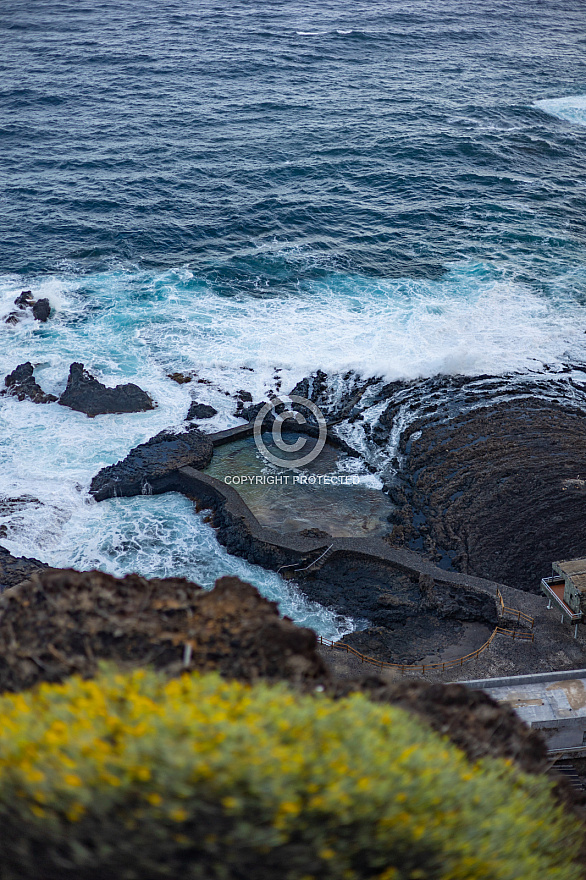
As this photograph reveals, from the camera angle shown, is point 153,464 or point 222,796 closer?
point 222,796

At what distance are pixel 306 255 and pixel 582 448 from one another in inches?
1045

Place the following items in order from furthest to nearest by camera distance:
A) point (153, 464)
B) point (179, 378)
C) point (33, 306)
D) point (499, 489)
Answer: point (33, 306) → point (179, 378) → point (153, 464) → point (499, 489)

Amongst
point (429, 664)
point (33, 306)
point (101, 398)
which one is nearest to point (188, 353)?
point (101, 398)

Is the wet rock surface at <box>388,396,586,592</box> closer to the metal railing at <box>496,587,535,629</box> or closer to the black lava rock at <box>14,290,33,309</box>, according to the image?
the metal railing at <box>496,587,535,629</box>

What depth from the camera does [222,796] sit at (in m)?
9.52

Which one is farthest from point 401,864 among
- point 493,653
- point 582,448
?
point 582,448

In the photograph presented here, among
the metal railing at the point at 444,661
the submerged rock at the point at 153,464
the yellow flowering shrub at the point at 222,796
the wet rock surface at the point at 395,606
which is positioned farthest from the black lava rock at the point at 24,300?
the yellow flowering shrub at the point at 222,796

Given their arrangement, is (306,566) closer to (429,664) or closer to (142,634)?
(429,664)

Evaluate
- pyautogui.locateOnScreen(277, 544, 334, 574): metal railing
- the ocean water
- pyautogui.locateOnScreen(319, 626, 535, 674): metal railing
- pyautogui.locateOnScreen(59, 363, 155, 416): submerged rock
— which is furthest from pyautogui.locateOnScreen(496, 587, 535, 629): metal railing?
pyautogui.locateOnScreen(59, 363, 155, 416): submerged rock

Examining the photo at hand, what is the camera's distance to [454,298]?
160 feet

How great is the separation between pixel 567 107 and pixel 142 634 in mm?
84996

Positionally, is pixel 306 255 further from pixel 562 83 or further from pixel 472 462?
pixel 562 83

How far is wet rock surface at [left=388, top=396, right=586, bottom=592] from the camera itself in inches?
1181

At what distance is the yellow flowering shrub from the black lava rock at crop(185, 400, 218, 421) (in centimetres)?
2727
